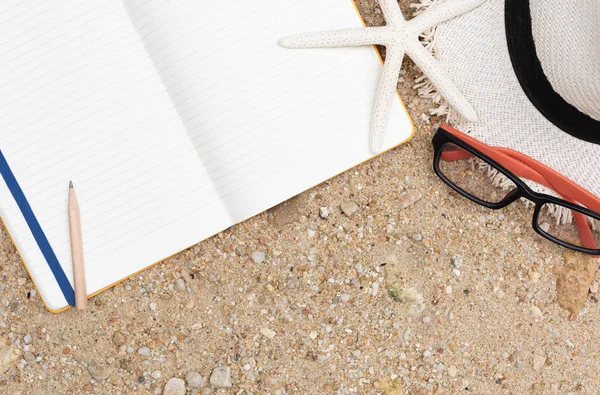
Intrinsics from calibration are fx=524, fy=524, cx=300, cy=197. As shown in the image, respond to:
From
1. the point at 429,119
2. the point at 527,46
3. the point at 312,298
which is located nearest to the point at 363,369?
the point at 312,298

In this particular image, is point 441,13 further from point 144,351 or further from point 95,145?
point 144,351

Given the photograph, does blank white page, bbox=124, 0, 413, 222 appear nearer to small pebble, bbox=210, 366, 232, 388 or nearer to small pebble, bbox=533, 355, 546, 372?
small pebble, bbox=210, 366, 232, 388

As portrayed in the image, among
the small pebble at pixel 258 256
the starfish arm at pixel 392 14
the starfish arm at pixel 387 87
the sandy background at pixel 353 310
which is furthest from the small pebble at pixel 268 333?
the starfish arm at pixel 392 14

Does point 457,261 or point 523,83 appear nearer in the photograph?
point 523,83

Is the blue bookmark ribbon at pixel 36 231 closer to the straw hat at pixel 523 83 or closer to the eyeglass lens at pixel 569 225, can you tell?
the straw hat at pixel 523 83

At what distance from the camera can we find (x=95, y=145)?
0.74 metres

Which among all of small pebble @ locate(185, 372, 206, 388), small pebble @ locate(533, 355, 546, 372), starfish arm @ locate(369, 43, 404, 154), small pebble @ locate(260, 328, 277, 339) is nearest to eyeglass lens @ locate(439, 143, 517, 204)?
starfish arm @ locate(369, 43, 404, 154)

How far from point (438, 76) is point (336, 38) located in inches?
5.9

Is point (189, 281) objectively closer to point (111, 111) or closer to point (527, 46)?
point (111, 111)

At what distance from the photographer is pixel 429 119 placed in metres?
0.80

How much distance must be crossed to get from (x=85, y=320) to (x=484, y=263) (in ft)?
2.01

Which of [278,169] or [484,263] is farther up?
[278,169]

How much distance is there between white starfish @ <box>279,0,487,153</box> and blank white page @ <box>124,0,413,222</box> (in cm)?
2

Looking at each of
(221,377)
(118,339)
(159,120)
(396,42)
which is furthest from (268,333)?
(396,42)
